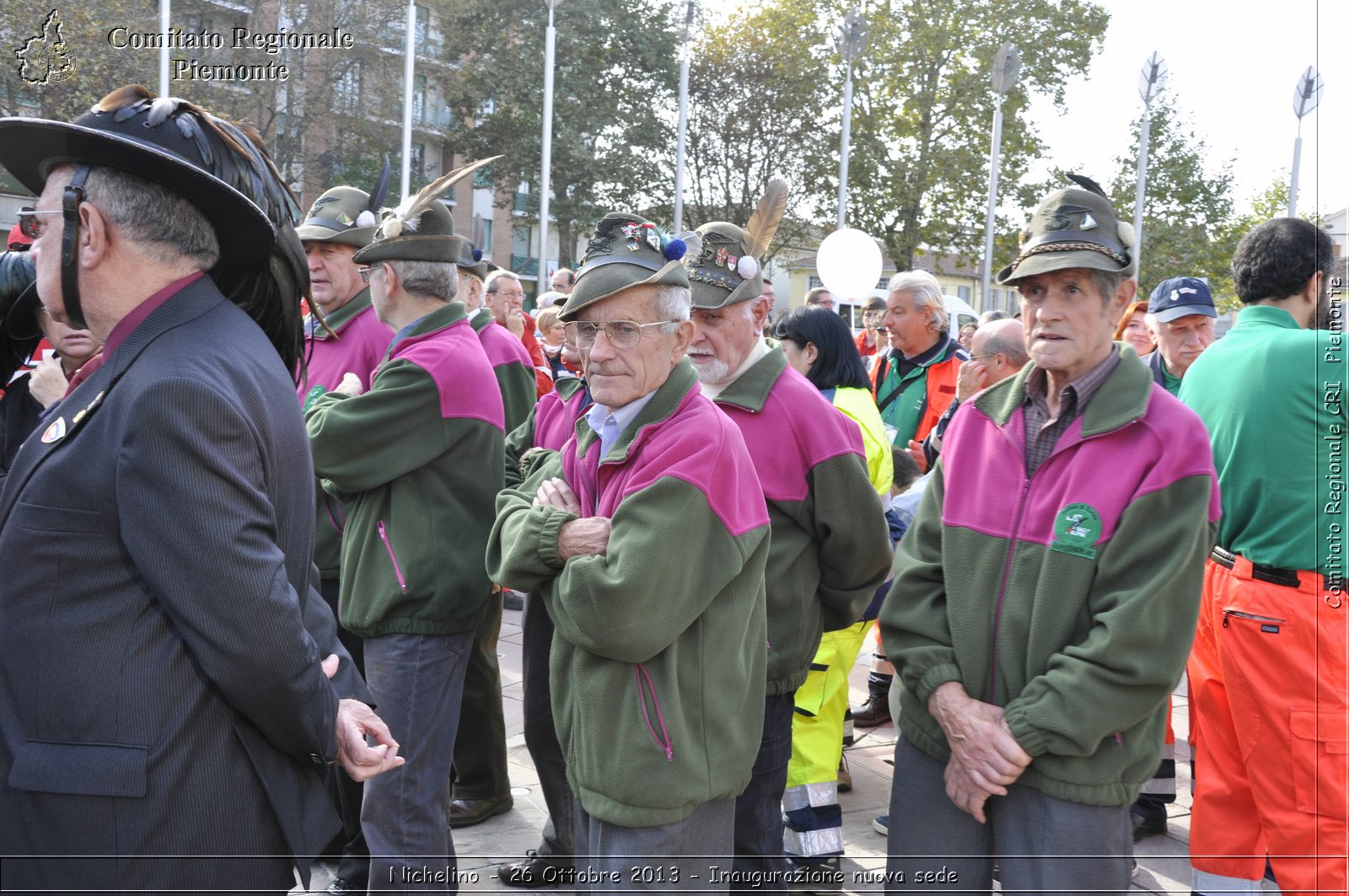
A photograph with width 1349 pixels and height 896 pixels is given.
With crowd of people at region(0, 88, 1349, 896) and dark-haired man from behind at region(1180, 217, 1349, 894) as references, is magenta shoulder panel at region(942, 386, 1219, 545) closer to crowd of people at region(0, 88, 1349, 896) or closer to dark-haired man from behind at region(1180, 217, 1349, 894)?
crowd of people at region(0, 88, 1349, 896)

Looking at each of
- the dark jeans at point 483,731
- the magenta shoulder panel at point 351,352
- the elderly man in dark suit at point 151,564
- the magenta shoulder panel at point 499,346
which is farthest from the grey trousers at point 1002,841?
the magenta shoulder panel at point 499,346

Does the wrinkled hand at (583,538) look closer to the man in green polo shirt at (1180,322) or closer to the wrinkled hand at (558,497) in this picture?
the wrinkled hand at (558,497)

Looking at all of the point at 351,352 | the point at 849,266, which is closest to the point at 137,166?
the point at 351,352

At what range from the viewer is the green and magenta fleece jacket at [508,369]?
541cm

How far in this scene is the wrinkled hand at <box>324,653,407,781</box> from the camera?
2.28m

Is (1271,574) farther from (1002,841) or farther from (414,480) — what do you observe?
(414,480)

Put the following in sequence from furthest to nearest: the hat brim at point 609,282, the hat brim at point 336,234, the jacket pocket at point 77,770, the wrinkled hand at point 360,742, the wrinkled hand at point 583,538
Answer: the hat brim at point 336,234 → the hat brim at point 609,282 → the wrinkled hand at point 583,538 → the wrinkled hand at point 360,742 → the jacket pocket at point 77,770

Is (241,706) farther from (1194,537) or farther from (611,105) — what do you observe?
(611,105)

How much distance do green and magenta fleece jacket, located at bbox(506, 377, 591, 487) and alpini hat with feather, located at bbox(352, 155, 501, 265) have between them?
62cm

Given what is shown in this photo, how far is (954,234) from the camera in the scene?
33875 mm

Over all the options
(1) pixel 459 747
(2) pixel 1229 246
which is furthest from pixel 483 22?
(1) pixel 459 747

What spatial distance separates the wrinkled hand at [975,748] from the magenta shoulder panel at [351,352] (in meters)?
2.60

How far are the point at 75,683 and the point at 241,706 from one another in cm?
27

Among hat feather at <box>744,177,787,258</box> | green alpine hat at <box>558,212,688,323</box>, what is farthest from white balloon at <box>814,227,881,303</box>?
green alpine hat at <box>558,212,688,323</box>
